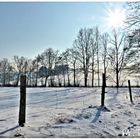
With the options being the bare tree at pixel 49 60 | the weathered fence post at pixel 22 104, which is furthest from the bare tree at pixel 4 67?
the weathered fence post at pixel 22 104

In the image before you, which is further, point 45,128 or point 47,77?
point 47,77

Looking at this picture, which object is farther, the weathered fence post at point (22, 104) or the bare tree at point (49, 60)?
the bare tree at point (49, 60)

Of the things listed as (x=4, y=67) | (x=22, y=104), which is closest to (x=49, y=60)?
(x=4, y=67)

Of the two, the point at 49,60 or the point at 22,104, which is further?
the point at 49,60

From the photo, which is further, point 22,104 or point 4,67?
point 4,67

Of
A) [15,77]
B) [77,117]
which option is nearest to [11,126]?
[77,117]

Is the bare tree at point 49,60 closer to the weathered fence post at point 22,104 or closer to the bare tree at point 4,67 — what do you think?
the bare tree at point 4,67

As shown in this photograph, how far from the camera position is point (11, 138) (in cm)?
642

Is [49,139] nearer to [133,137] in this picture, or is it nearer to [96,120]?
[133,137]

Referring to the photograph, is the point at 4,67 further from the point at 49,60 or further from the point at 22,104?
the point at 22,104

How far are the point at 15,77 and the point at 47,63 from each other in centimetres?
1487

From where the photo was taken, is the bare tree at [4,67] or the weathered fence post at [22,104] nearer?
the weathered fence post at [22,104]

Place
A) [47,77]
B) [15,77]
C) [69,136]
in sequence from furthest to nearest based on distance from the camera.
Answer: [15,77] → [47,77] → [69,136]

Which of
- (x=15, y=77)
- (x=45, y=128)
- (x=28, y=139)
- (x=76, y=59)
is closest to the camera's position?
(x=28, y=139)
